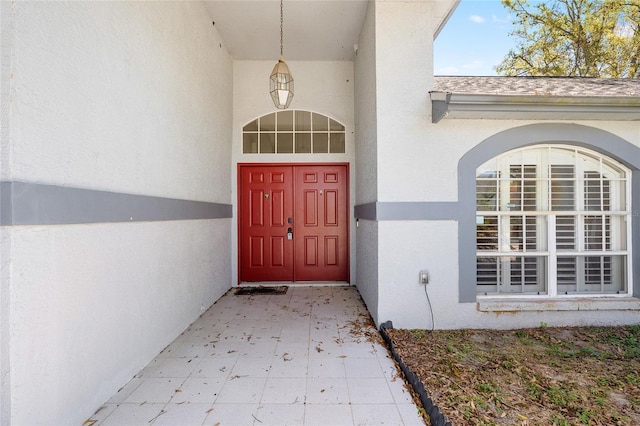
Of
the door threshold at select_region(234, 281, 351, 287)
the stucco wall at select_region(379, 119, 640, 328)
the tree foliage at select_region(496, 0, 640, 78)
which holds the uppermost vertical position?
the tree foliage at select_region(496, 0, 640, 78)

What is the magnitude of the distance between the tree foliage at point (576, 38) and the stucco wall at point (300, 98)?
8607mm

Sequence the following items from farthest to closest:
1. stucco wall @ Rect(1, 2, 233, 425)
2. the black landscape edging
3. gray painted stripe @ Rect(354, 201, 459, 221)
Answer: gray painted stripe @ Rect(354, 201, 459, 221)
the black landscape edging
stucco wall @ Rect(1, 2, 233, 425)

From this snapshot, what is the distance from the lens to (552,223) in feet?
13.2

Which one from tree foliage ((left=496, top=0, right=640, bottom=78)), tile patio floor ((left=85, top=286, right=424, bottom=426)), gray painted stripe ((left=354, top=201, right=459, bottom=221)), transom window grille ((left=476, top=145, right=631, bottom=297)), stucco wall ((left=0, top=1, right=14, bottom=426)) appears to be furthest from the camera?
tree foliage ((left=496, top=0, right=640, bottom=78))

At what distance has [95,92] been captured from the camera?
91.8 inches

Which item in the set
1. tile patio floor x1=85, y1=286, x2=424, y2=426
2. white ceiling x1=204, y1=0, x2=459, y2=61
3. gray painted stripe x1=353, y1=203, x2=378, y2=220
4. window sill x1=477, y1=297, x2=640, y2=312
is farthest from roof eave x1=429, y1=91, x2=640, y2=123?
tile patio floor x1=85, y1=286, x2=424, y2=426

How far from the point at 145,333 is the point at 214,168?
2757 millimetres

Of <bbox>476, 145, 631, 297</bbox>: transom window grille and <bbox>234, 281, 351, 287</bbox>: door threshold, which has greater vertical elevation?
<bbox>476, 145, 631, 297</bbox>: transom window grille

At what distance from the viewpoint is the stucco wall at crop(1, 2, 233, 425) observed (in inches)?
69.6

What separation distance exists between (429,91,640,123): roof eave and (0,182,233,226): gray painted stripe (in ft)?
10.9

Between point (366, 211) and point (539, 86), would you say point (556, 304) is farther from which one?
point (539, 86)

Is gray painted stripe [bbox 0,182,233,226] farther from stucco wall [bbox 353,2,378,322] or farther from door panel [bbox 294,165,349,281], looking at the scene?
door panel [bbox 294,165,349,281]

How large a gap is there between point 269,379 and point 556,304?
11.8 ft

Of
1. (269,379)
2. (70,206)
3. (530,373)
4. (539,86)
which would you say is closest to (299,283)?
(269,379)
